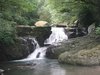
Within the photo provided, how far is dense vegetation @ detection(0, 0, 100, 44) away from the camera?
1906cm

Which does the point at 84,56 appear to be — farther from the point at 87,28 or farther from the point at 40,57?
the point at 87,28

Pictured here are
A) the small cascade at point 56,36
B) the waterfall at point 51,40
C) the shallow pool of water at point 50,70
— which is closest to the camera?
the shallow pool of water at point 50,70

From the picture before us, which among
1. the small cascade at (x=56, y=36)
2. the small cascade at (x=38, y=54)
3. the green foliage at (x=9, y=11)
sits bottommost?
the small cascade at (x=38, y=54)

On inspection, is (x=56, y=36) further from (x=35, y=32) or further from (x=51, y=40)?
(x=35, y=32)

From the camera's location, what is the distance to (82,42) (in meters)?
21.3

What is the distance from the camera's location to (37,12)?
3762 centimetres

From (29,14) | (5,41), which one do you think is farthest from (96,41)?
(29,14)

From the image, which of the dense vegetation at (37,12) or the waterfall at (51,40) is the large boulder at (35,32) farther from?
the dense vegetation at (37,12)

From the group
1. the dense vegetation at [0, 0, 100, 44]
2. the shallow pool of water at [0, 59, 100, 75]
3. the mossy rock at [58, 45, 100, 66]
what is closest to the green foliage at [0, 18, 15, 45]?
the dense vegetation at [0, 0, 100, 44]

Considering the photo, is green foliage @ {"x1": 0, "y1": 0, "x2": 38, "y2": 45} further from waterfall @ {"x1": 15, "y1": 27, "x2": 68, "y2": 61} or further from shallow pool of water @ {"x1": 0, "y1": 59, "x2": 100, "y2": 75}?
shallow pool of water @ {"x1": 0, "y1": 59, "x2": 100, "y2": 75}

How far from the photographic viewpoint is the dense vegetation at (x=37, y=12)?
62.5 feet

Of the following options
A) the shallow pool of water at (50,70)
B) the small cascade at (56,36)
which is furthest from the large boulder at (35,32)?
the shallow pool of water at (50,70)

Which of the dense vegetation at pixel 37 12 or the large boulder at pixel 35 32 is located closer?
the dense vegetation at pixel 37 12

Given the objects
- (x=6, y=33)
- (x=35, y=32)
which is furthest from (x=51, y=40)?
(x=6, y=33)
